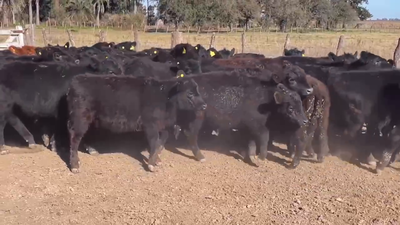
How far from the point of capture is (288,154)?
307 inches

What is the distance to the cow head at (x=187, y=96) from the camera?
6.99m

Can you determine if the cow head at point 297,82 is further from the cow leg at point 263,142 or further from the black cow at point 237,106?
the cow leg at point 263,142

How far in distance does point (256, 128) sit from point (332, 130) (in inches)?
54.8

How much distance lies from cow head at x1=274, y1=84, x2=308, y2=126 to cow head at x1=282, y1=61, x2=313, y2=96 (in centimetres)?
16

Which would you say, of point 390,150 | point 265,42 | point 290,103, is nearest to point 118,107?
point 290,103

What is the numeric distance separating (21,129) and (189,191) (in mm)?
3184

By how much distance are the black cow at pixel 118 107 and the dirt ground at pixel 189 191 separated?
48 cm

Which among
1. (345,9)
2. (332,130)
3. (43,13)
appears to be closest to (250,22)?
(345,9)

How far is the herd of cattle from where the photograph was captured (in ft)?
22.3

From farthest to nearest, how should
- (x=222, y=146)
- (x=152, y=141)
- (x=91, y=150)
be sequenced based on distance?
(x=222, y=146)
(x=91, y=150)
(x=152, y=141)

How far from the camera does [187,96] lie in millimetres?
7004

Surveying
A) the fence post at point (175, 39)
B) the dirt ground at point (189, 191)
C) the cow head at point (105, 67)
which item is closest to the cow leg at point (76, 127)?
the dirt ground at point (189, 191)

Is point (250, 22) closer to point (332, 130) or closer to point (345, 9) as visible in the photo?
point (345, 9)

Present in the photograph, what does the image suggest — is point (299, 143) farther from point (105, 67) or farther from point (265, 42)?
point (265, 42)
